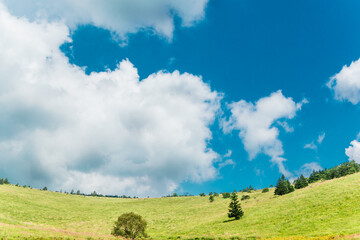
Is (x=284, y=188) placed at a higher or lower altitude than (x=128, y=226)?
higher

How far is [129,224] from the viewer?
44812mm

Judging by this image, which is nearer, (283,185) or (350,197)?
(350,197)

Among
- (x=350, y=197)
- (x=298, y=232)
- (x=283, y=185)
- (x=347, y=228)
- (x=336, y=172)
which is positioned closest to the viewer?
(x=347, y=228)

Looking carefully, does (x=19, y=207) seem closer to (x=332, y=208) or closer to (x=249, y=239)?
(x=249, y=239)

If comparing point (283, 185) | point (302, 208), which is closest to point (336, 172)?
point (283, 185)

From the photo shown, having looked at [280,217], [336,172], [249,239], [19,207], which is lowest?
[249,239]

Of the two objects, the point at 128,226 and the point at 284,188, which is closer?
the point at 128,226

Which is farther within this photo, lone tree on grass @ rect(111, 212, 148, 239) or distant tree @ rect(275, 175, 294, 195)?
distant tree @ rect(275, 175, 294, 195)

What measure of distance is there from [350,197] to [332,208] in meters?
6.48

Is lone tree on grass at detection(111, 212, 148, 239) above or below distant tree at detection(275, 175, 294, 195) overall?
below

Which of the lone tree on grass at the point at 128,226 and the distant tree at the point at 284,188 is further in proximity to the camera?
the distant tree at the point at 284,188

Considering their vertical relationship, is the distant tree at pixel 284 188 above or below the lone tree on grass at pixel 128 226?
above

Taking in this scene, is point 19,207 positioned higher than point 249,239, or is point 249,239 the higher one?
point 19,207

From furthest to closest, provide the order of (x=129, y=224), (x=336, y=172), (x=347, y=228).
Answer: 1. (x=336, y=172)
2. (x=129, y=224)
3. (x=347, y=228)
